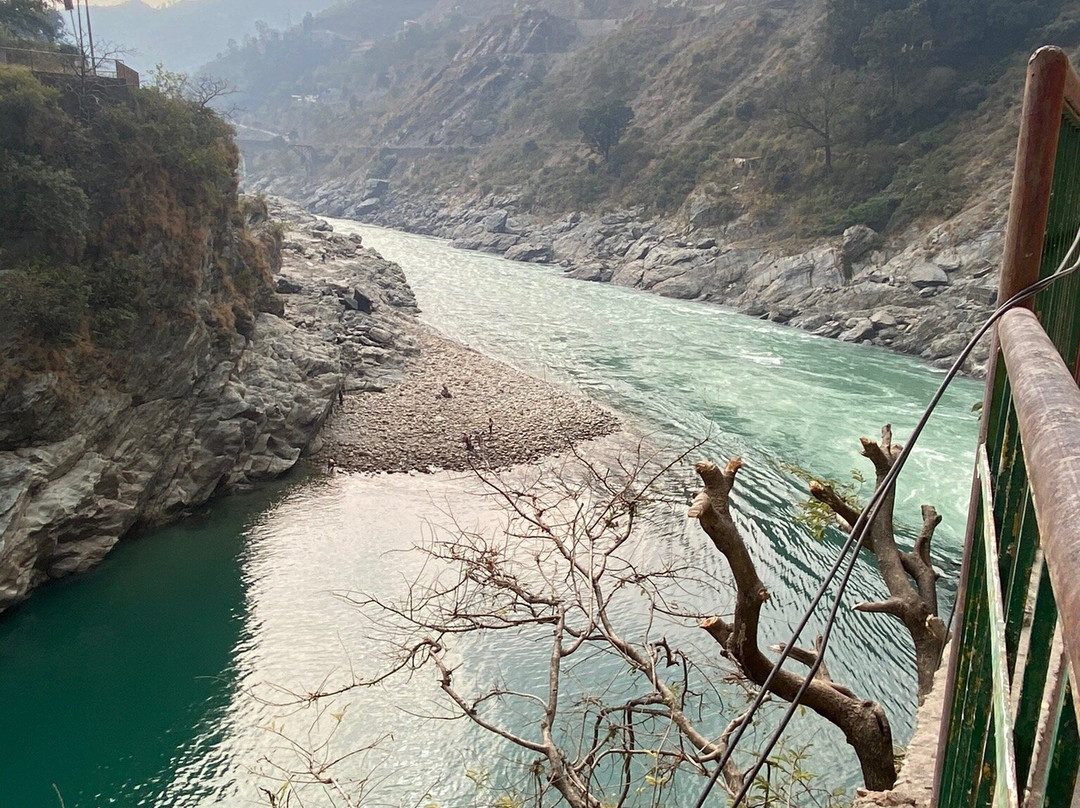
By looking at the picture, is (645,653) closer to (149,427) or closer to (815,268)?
(149,427)

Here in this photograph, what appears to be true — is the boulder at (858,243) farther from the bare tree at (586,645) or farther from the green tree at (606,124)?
the green tree at (606,124)

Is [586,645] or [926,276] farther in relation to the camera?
[926,276]

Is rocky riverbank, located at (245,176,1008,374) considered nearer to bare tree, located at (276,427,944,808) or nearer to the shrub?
bare tree, located at (276,427,944,808)

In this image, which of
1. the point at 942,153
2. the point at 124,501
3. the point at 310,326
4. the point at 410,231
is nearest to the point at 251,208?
the point at 310,326

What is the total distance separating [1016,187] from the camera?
8.27ft

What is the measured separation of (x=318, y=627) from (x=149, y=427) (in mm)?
6477

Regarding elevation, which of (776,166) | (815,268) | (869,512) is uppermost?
(776,166)

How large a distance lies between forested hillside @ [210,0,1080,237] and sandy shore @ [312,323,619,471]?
885 inches

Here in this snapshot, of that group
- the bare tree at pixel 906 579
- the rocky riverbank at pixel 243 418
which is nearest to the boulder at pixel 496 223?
the rocky riverbank at pixel 243 418

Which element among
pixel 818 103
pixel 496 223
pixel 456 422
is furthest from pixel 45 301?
pixel 496 223

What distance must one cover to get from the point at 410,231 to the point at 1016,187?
72423 millimetres

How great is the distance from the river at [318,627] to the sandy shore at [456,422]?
108cm

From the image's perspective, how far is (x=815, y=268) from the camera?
35938 millimetres

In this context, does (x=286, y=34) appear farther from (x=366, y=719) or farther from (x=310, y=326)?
(x=366, y=719)
